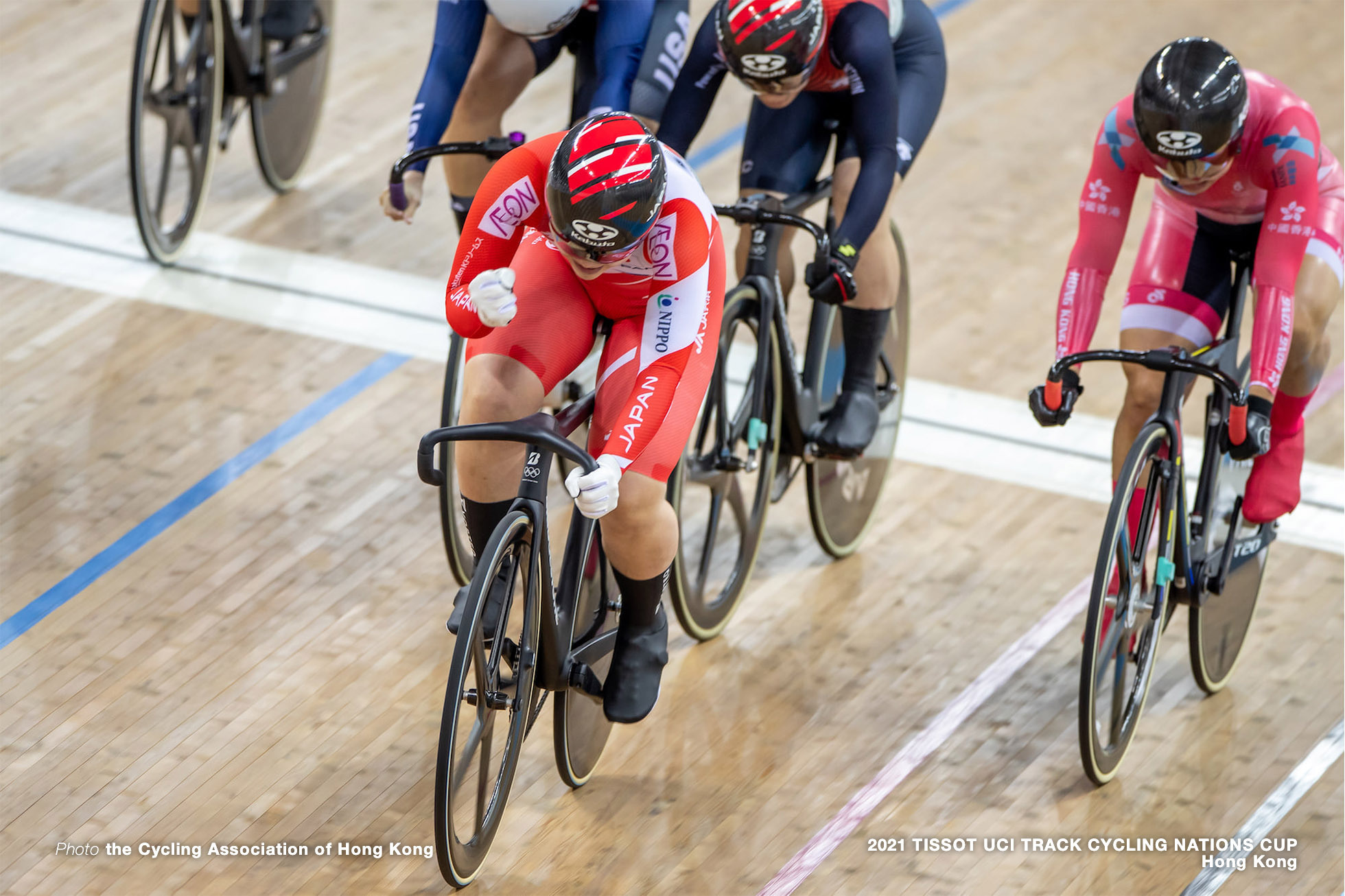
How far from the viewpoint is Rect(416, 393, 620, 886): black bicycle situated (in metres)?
3.30

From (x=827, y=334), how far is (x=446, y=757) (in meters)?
1.95

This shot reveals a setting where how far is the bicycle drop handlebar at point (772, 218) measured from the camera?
4.11 meters

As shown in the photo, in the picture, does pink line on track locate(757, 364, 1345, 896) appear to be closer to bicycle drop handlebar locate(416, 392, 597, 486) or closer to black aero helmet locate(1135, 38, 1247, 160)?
bicycle drop handlebar locate(416, 392, 597, 486)

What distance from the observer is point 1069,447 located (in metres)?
5.59

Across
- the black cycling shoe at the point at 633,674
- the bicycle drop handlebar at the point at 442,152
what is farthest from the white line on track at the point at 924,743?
the bicycle drop handlebar at the point at 442,152

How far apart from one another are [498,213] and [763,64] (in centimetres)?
84

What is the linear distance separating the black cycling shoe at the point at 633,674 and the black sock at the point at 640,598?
20mm

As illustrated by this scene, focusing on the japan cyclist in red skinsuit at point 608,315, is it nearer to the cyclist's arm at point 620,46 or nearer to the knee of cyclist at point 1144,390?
the cyclist's arm at point 620,46

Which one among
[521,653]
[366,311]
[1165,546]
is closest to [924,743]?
[1165,546]

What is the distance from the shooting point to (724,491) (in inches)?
182

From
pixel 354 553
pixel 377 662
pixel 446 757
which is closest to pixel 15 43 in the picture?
pixel 354 553

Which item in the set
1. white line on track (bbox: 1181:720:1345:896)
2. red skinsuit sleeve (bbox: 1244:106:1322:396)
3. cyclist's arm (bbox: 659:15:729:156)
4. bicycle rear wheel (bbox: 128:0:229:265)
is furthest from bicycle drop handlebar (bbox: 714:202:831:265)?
bicycle rear wheel (bbox: 128:0:229:265)

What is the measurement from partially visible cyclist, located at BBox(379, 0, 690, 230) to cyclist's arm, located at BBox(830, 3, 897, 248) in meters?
0.61

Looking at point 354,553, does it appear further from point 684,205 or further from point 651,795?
point 684,205
